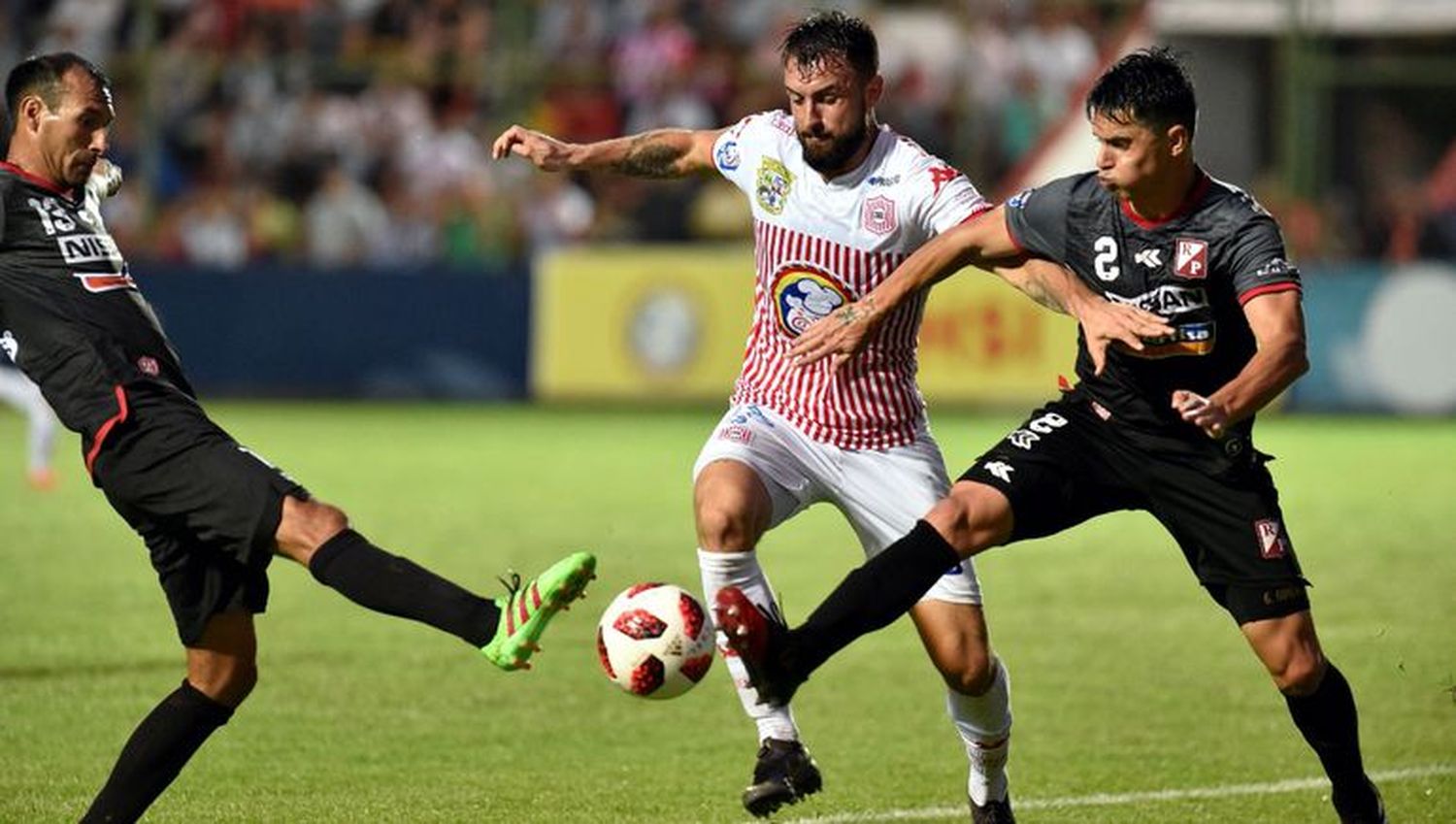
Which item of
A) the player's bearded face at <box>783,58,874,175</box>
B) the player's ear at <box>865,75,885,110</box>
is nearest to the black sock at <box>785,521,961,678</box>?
the player's bearded face at <box>783,58,874,175</box>

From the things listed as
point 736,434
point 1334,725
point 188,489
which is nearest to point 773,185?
point 736,434

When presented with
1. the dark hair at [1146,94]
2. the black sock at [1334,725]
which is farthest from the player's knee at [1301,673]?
the dark hair at [1146,94]

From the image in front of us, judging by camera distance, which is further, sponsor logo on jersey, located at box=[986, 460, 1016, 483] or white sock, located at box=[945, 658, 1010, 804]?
white sock, located at box=[945, 658, 1010, 804]

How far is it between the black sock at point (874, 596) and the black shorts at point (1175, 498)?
11.8 inches

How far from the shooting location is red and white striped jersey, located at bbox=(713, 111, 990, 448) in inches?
297

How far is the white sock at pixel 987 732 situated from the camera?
739 cm

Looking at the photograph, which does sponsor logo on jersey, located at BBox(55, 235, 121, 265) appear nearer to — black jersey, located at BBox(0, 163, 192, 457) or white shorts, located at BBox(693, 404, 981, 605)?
black jersey, located at BBox(0, 163, 192, 457)

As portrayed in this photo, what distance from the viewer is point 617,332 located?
23.5 m

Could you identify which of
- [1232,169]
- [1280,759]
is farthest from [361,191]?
[1280,759]

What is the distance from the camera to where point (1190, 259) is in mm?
6785

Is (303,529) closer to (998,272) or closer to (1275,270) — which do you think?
(998,272)

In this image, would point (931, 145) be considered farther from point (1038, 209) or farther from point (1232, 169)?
point (1038, 209)

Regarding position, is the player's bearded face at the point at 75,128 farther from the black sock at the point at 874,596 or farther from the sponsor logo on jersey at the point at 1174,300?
the sponsor logo on jersey at the point at 1174,300

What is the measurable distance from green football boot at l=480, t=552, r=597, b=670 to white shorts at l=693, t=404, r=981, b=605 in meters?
1.39
